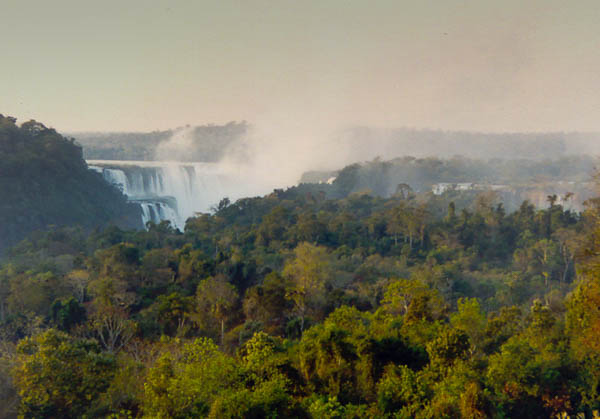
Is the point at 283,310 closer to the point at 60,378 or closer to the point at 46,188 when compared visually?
the point at 60,378

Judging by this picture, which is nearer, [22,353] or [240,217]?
[22,353]

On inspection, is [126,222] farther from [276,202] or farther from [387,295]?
[387,295]

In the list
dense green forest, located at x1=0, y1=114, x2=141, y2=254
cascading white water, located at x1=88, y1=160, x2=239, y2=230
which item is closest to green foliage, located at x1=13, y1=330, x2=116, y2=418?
dense green forest, located at x1=0, y1=114, x2=141, y2=254

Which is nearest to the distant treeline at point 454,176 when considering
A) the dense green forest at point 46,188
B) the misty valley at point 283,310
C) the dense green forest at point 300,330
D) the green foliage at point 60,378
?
the misty valley at point 283,310

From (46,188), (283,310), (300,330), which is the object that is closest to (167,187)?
(46,188)

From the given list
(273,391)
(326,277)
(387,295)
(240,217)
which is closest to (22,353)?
(273,391)

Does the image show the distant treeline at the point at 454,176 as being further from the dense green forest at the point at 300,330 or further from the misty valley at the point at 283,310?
the dense green forest at the point at 300,330
